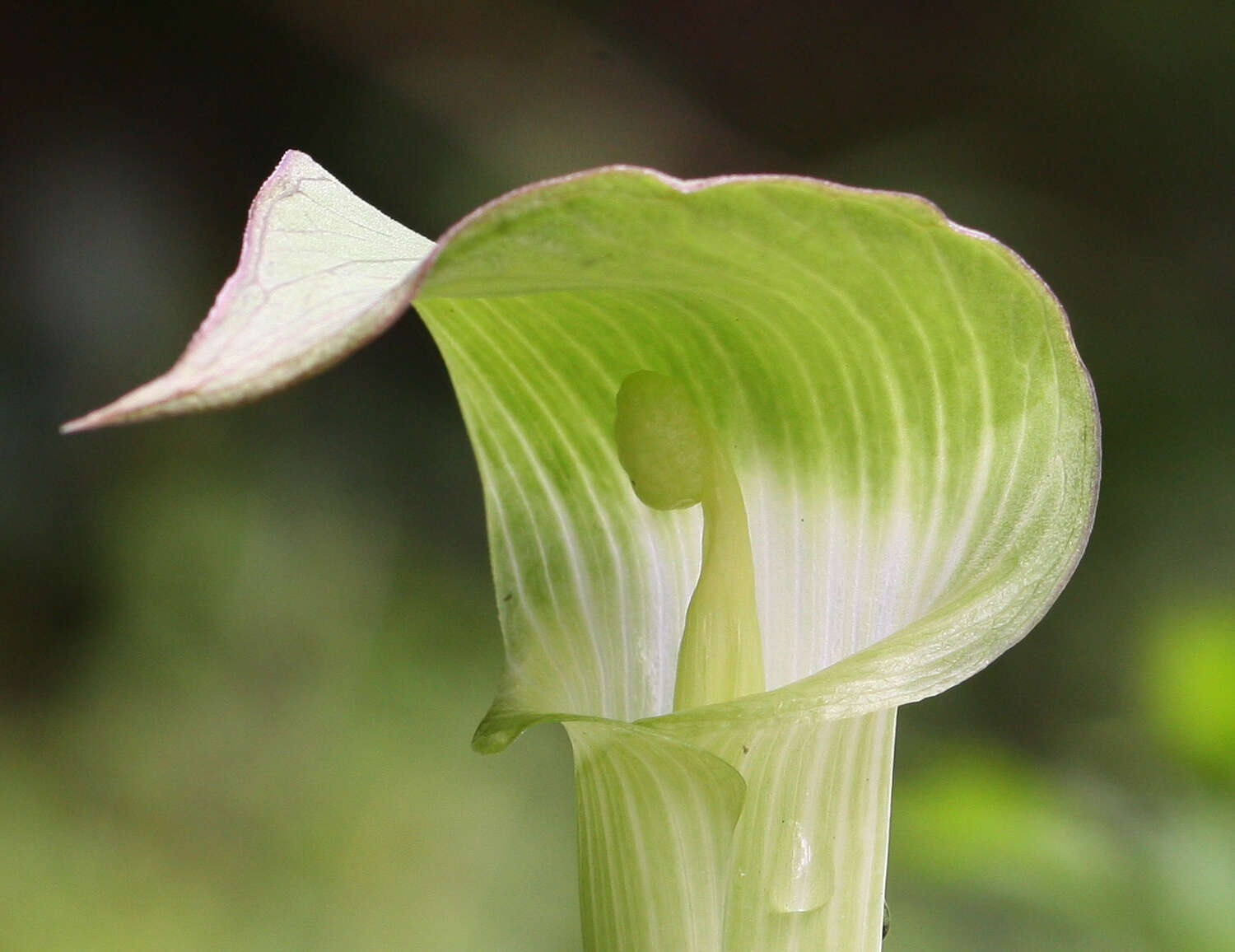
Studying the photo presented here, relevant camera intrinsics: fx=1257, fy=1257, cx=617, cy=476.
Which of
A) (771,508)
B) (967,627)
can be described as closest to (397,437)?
(771,508)

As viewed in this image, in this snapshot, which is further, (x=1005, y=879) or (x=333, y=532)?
(x=333, y=532)

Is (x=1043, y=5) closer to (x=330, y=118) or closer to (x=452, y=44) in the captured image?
(x=452, y=44)

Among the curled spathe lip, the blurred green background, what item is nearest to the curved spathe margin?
the curled spathe lip

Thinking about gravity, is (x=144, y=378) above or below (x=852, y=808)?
above

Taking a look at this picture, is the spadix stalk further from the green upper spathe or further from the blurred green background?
the blurred green background

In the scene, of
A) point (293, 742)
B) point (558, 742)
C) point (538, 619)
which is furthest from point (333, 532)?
point (538, 619)

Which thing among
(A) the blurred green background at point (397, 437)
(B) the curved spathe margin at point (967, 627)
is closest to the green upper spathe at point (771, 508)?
(B) the curved spathe margin at point (967, 627)

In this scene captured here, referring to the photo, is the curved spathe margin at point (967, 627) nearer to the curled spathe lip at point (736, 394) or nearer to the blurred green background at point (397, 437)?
the curled spathe lip at point (736, 394)
